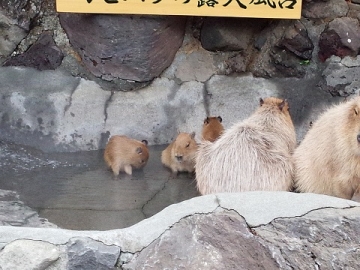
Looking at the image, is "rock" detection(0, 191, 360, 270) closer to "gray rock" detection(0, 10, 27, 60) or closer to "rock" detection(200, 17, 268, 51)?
"rock" detection(200, 17, 268, 51)

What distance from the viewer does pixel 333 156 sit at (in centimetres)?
372

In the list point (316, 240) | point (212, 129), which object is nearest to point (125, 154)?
point (212, 129)

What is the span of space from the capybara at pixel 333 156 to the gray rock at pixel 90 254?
1313mm

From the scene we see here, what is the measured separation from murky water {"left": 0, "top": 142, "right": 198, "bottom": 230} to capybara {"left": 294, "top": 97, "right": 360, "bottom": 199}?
82 cm

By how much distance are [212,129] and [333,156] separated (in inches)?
52.4

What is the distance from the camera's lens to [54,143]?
5.30 metres

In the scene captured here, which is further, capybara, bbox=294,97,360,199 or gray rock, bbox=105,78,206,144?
gray rock, bbox=105,78,206,144

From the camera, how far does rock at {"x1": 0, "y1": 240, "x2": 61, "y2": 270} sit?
10.2ft

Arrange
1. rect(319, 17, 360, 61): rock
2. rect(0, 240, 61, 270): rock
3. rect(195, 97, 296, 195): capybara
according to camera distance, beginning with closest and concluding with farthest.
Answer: rect(0, 240, 61, 270): rock
rect(195, 97, 296, 195): capybara
rect(319, 17, 360, 61): rock

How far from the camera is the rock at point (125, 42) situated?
517 centimetres

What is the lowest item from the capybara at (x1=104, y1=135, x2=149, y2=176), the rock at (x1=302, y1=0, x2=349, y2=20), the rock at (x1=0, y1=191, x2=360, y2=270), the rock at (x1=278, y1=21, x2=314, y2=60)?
the rock at (x1=0, y1=191, x2=360, y2=270)

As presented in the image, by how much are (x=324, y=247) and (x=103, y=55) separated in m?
2.72

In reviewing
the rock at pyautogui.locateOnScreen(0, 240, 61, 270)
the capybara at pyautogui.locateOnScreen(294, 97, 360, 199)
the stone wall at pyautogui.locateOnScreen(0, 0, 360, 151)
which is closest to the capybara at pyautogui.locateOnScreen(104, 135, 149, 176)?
Result: the stone wall at pyautogui.locateOnScreen(0, 0, 360, 151)

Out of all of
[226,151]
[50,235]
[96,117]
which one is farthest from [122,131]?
[50,235]
